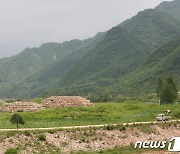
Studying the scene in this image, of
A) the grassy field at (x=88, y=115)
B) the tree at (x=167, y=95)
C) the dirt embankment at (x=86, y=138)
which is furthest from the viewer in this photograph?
the tree at (x=167, y=95)

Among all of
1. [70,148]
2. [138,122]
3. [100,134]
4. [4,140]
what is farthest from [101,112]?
[4,140]

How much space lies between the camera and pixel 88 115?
285 ft

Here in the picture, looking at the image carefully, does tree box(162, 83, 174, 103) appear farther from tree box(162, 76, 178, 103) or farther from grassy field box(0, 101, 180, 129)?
grassy field box(0, 101, 180, 129)

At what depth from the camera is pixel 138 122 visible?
8144 centimetres

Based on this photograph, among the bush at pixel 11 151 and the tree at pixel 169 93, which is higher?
the tree at pixel 169 93

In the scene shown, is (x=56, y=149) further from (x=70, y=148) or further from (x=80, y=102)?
(x=80, y=102)

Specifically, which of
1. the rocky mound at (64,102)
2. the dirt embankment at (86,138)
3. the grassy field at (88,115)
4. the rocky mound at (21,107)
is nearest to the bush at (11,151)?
the dirt embankment at (86,138)

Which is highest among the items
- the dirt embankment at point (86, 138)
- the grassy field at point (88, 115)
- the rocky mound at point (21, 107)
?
the rocky mound at point (21, 107)

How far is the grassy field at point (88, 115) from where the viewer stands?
78.7 meters

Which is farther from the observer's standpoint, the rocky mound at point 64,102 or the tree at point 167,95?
the tree at point 167,95

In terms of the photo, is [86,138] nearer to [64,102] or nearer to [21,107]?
[21,107]

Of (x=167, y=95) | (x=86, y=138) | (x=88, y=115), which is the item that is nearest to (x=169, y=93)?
(x=167, y=95)

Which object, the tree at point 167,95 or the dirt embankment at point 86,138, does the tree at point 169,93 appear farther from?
the dirt embankment at point 86,138

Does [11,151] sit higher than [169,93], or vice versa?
[169,93]
